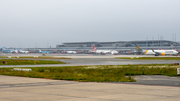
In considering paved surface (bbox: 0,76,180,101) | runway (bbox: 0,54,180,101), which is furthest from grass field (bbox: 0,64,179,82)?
paved surface (bbox: 0,76,180,101)

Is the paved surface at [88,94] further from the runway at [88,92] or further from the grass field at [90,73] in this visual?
the grass field at [90,73]

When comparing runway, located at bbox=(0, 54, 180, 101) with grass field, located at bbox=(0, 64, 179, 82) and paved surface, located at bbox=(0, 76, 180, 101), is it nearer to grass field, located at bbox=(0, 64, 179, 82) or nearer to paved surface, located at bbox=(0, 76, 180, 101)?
paved surface, located at bbox=(0, 76, 180, 101)

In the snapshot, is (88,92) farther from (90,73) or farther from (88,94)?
(90,73)

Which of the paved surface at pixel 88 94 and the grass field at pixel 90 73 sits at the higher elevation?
the paved surface at pixel 88 94

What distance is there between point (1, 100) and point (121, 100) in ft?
19.5

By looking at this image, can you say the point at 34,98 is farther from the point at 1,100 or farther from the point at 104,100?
the point at 104,100

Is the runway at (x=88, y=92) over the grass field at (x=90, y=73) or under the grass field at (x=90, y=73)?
Answer: over

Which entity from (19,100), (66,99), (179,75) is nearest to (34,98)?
(19,100)

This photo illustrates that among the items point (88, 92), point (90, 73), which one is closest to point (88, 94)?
point (88, 92)

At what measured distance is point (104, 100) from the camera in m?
12.2

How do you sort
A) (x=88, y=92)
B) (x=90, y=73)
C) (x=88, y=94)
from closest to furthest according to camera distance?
(x=88, y=94) < (x=88, y=92) < (x=90, y=73)

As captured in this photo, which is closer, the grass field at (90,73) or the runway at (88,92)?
the runway at (88,92)

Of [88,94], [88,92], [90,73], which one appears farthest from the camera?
[90,73]

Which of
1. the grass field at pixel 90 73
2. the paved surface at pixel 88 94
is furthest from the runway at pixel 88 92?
the grass field at pixel 90 73
